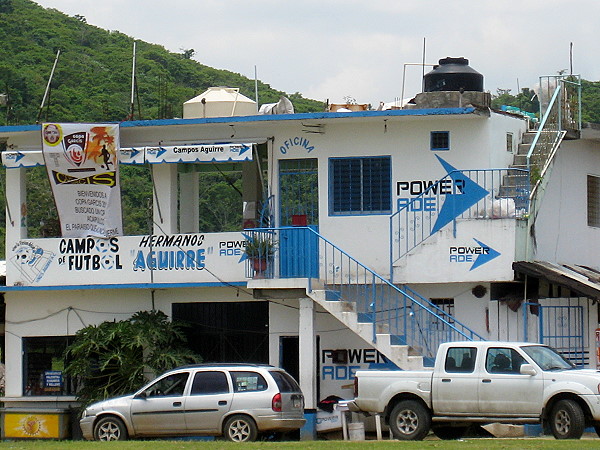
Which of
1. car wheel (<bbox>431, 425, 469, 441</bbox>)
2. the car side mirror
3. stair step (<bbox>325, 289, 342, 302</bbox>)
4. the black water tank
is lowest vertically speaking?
car wheel (<bbox>431, 425, 469, 441</bbox>)

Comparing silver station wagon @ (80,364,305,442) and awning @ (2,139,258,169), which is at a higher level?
awning @ (2,139,258,169)

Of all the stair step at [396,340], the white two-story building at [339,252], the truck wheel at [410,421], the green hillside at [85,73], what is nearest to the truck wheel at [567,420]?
the truck wheel at [410,421]

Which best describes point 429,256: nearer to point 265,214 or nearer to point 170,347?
point 265,214

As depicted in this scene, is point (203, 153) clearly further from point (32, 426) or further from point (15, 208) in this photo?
point (32, 426)

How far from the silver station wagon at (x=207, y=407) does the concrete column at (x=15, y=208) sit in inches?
225

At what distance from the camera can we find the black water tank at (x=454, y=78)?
25656 mm

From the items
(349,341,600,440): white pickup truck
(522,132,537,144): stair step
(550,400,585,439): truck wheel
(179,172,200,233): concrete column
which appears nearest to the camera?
(550,400,585,439): truck wheel

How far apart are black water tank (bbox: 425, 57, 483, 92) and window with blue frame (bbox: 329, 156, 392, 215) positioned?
2.19 metres

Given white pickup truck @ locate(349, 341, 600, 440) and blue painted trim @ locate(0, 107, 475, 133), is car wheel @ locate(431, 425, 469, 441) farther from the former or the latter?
blue painted trim @ locate(0, 107, 475, 133)

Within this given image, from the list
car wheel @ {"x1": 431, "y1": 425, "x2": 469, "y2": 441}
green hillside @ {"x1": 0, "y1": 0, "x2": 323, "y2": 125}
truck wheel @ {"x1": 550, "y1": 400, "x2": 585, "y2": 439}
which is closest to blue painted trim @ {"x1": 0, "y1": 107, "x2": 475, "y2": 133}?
car wheel @ {"x1": 431, "y1": 425, "x2": 469, "y2": 441}

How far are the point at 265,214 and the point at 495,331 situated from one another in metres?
5.13

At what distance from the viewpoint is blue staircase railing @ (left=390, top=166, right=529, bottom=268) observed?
24.2 meters

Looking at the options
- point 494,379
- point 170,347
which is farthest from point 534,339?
point 170,347

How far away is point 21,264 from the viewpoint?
2617 cm
